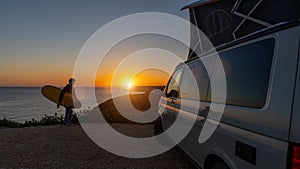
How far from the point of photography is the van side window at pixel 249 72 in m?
2.06

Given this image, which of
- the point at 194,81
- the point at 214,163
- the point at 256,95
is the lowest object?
the point at 214,163

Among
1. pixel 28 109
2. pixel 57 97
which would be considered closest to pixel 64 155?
pixel 57 97

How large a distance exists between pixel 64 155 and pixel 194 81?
3.49m

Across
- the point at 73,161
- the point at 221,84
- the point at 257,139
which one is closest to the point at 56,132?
the point at 73,161

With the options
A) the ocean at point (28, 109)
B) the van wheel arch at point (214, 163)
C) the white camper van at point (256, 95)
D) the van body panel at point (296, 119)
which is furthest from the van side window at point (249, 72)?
the ocean at point (28, 109)

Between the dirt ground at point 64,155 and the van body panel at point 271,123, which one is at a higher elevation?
the van body panel at point 271,123

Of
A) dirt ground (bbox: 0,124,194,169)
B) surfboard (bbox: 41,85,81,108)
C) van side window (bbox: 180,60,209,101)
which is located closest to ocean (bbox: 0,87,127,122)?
surfboard (bbox: 41,85,81,108)

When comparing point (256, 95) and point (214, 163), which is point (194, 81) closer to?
point (214, 163)

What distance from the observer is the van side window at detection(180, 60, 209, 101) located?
11.4 ft

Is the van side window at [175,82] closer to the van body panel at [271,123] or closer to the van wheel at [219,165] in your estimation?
the van wheel at [219,165]

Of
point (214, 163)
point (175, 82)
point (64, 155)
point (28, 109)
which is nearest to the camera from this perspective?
point (214, 163)

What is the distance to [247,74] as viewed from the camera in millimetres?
2344

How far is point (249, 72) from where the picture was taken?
232 cm

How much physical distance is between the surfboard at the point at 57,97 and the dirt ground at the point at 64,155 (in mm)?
2144
